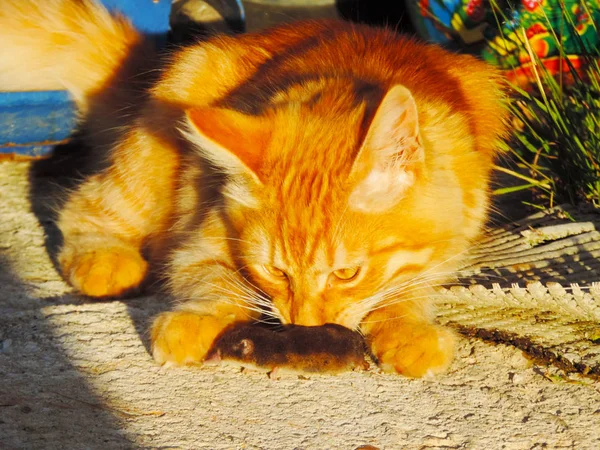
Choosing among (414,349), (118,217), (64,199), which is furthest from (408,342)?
(64,199)

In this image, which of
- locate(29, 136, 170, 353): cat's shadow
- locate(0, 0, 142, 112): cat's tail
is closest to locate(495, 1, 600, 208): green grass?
locate(29, 136, 170, 353): cat's shadow

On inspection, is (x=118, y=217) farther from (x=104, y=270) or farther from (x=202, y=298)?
(x=202, y=298)

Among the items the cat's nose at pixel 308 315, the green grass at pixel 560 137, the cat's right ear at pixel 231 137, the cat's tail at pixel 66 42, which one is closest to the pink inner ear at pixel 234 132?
the cat's right ear at pixel 231 137

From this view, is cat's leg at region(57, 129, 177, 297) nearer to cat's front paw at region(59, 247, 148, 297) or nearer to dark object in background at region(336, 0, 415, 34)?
cat's front paw at region(59, 247, 148, 297)

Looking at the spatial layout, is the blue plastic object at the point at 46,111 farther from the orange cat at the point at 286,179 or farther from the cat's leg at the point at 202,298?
the cat's leg at the point at 202,298

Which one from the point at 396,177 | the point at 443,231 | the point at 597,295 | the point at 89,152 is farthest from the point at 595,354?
the point at 89,152

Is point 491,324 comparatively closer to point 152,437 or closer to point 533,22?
point 152,437

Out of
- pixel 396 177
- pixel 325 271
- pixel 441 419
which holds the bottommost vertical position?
pixel 441 419
